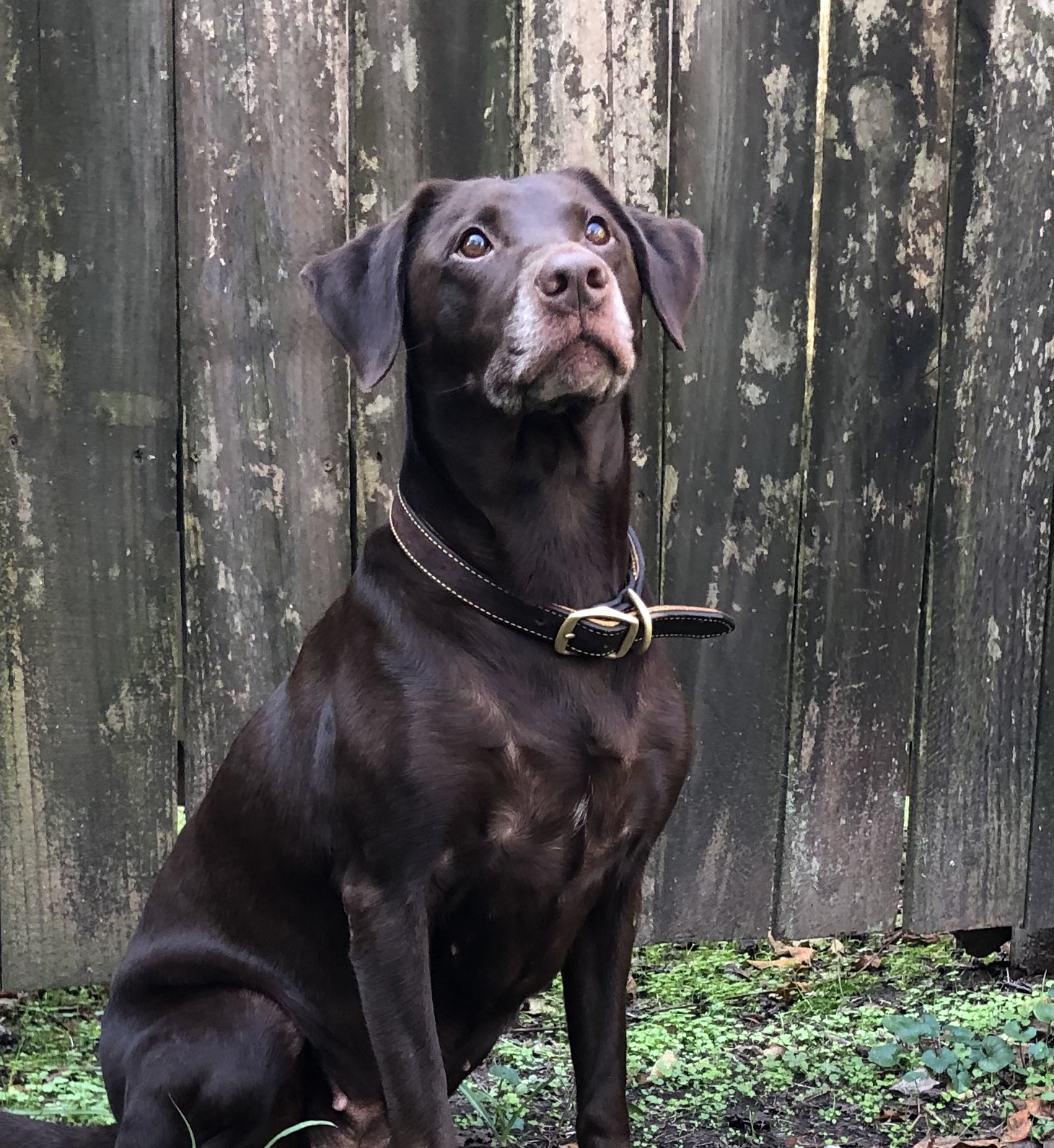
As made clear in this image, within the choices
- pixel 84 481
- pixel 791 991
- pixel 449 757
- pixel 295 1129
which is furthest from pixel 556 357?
pixel 791 991

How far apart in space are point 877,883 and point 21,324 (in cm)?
244

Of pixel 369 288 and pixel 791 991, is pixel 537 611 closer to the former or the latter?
pixel 369 288

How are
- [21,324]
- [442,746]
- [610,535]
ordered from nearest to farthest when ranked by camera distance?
[442,746] < [610,535] < [21,324]

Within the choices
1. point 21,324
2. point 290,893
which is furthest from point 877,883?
point 21,324

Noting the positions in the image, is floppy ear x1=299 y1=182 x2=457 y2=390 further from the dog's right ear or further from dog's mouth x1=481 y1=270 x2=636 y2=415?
dog's mouth x1=481 y1=270 x2=636 y2=415

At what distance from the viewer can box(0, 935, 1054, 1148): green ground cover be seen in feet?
8.95

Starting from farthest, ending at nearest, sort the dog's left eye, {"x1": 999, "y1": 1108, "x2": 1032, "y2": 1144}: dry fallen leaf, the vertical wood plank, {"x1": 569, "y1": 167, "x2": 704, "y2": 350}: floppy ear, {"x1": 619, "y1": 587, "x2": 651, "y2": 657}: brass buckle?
the vertical wood plank → {"x1": 999, "y1": 1108, "x2": 1032, "y2": 1144}: dry fallen leaf → {"x1": 569, "y1": 167, "x2": 704, "y2": 350}: floppy ear → the dog's left eye → {"x1": 619, "y1": 587, "x2": 651, "y2": 657}: brass buckle

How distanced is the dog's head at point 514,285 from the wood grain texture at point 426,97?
1.54 feet

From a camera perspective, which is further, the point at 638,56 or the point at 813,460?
the point at 813,460

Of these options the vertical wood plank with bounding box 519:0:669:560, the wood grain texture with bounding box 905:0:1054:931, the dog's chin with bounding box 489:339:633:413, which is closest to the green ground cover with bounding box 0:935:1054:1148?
the wood grain texture with bounding box 905:0:1054:931

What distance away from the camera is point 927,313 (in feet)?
10.00

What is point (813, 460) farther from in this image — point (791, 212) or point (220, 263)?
point (220, 263)

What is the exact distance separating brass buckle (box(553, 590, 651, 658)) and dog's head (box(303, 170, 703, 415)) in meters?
0.35

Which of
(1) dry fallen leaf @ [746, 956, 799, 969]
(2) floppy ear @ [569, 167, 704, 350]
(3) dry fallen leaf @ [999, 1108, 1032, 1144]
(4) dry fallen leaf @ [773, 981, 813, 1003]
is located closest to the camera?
(2) floppy ear @ [569, 167, 704, 350]
